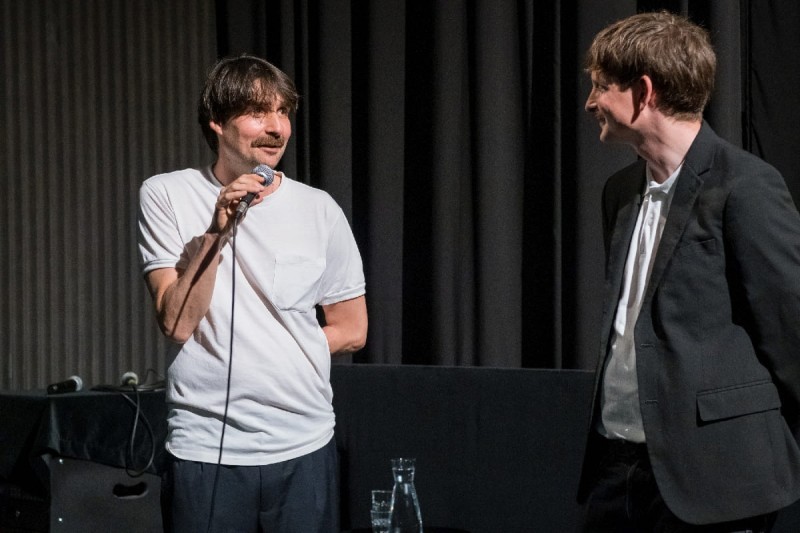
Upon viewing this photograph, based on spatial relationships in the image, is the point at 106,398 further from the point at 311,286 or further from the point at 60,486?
the point at 311,286

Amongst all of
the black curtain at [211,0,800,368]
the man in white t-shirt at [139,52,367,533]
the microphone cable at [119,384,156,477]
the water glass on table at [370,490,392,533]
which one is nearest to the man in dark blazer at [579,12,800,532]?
the man in white t-shirt at [139,52,367,533]

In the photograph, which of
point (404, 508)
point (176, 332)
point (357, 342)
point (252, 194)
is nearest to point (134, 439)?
point (404, 508)

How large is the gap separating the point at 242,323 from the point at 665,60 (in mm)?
856

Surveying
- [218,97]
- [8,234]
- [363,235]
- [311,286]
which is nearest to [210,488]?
[311,286]

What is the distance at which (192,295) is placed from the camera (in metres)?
1.78

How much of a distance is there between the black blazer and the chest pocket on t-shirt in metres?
0.60

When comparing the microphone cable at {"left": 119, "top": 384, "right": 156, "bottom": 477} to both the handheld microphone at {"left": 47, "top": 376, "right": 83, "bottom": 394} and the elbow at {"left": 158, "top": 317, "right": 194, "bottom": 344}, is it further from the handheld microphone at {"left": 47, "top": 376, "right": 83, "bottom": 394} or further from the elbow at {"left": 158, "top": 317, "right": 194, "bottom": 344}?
the elbow at {"left": 158, "top": 317, "right": 194, "bottom": 344}

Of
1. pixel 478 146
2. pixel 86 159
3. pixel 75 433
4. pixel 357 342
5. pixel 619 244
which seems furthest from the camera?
pixel 86 159

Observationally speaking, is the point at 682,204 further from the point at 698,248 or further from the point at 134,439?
the point at 134,439

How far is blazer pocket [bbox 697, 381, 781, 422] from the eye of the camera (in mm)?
1626

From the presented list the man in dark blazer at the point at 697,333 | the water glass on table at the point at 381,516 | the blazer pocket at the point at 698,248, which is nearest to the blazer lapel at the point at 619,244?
the man in dark blazer at the point at 697,333

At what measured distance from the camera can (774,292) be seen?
5.25 feet

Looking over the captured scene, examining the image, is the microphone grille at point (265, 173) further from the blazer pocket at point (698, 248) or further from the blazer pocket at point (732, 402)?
the blazer pocket at point (732, 402)

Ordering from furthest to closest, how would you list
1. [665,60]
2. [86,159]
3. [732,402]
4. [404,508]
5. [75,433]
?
[86,159]
[75,433]
[404,508]
[665,60]
[732,402]
